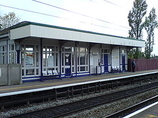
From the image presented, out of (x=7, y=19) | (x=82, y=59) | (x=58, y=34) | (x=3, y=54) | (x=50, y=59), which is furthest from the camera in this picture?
(x=7, y=19)

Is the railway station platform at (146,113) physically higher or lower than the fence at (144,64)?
lower

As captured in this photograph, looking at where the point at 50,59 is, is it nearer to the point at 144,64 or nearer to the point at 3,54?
the point at 3,54

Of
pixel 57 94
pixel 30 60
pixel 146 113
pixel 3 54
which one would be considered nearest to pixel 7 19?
pixel 3 54

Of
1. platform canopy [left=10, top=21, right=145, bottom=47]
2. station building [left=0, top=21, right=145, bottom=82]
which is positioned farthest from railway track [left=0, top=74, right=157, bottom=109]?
platform canopy [left=10, top=21, right=145, bottom=47]

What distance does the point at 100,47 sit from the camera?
682 inches

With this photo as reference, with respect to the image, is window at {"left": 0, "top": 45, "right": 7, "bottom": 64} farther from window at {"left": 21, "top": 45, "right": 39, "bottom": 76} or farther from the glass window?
the glass window

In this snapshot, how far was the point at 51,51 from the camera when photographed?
523 inches

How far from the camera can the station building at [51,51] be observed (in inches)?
449

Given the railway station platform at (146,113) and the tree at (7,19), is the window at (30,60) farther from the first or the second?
the tree at (7,19)

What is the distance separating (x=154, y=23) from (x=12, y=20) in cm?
3126

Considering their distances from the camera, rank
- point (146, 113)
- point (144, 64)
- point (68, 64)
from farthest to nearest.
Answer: point (144, 64)
point (68, 64)
point (146, 113)

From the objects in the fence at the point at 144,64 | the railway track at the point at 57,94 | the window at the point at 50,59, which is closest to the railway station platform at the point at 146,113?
the railway track at the point at 57,94

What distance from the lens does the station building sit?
11.4 meters

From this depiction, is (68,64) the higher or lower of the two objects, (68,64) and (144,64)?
the higher
